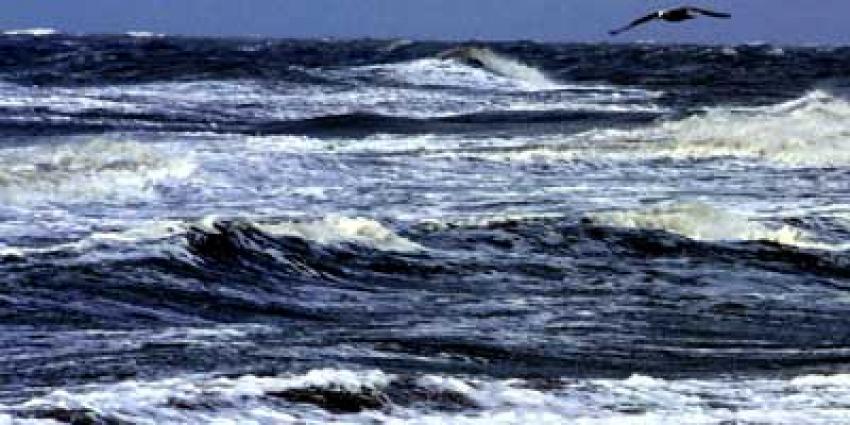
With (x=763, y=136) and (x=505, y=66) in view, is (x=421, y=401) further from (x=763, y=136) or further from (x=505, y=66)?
(x=505, y=66)

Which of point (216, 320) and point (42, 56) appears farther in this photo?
point (42, 56)

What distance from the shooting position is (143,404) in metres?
8.75

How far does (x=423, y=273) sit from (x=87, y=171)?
9.06m

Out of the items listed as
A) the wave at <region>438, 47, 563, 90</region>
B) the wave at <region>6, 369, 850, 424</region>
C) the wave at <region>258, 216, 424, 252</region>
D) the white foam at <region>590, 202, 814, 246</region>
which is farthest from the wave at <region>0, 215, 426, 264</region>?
the wave at <region>438, 47, 563, 90</region>

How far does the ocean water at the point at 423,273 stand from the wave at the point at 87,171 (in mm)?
74

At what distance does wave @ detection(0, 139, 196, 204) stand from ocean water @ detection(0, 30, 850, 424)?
0.07m

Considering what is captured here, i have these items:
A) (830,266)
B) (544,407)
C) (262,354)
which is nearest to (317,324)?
(262,354)

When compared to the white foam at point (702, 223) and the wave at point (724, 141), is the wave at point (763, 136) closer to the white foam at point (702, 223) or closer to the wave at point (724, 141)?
the wave at point (724, 141)

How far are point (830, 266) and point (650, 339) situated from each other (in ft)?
15.9

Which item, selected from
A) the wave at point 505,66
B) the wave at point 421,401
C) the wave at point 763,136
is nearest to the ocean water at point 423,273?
the wave at point 421,401

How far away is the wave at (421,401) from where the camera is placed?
864cm

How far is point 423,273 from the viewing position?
15.6m

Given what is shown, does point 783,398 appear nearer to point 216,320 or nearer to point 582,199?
point 216,320

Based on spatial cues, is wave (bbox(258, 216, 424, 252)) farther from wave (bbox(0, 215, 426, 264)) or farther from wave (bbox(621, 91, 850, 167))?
wave (bbox(621, 91, 850, 167))
